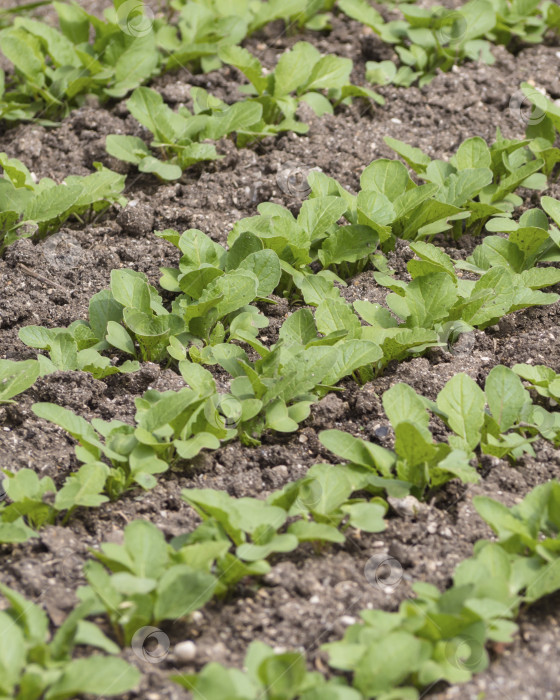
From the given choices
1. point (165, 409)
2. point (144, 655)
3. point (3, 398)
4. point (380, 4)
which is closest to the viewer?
point (144, 655)

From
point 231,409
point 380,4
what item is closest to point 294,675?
point 231,409

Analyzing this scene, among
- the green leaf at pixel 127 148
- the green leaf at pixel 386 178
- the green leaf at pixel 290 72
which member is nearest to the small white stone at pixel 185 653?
the green leaf at pixel 386 178

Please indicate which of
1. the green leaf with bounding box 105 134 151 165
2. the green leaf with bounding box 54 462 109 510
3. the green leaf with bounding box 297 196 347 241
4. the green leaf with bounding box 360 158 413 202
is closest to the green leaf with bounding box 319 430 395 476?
the green leaf with bounding box 54 462 109 510

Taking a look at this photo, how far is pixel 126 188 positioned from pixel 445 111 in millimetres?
1365

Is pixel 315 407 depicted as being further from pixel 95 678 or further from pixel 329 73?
pixel 329 73

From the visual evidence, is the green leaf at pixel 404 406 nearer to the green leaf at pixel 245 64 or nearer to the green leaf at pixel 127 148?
the green leaf at pixel 127 148

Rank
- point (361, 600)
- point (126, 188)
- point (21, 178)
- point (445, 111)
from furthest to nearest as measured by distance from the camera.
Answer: point (445, 111), point (126, 188), point (21, 178), point (361, 600)

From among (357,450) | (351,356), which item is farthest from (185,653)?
(351,356)

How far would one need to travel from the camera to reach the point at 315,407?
245 cm

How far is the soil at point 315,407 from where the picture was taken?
1878mm

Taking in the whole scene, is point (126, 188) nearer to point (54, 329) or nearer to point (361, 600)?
point (54, 329)

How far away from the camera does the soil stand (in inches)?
73.9

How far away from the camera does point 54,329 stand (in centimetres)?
263

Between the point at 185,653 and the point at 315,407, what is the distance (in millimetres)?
845
